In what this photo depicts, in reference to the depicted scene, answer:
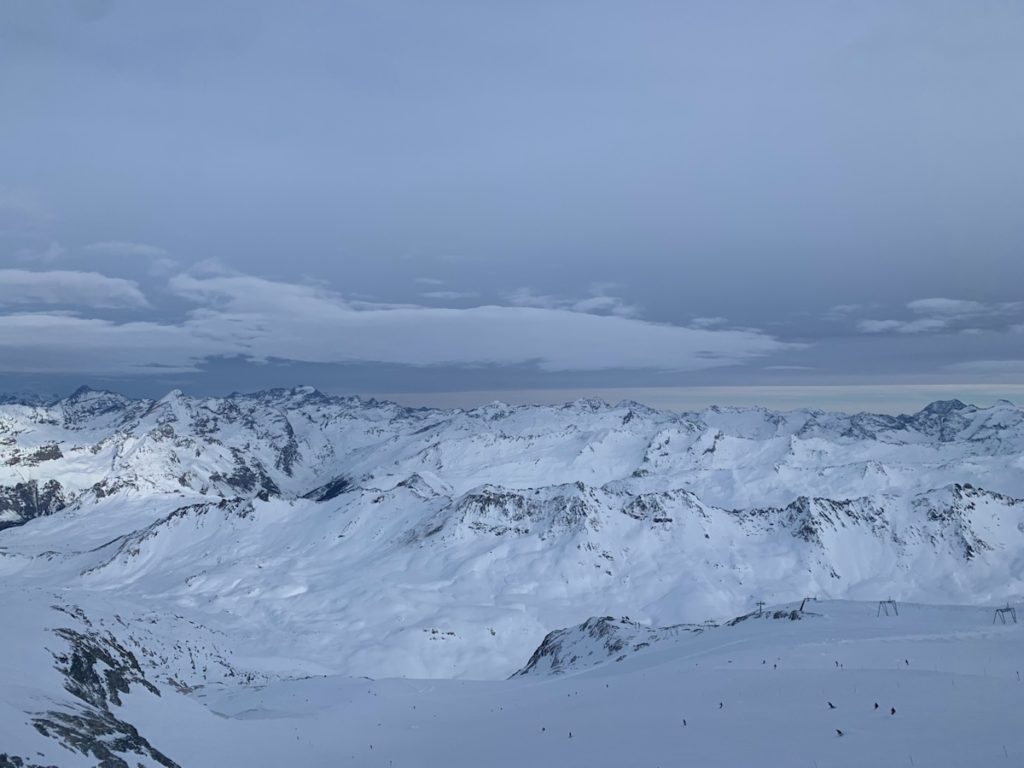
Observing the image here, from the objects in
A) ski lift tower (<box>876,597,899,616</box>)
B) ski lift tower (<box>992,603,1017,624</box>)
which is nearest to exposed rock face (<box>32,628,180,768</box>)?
ski lift tower (<box>992,603,1017,624</box>)

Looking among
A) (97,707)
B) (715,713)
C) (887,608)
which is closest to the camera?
(715,713)

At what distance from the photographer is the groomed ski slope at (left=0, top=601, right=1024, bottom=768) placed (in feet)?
53.2

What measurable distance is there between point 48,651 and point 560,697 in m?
21.1

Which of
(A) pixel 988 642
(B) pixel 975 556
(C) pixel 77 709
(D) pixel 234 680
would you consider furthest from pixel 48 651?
(B) pixel 975 556

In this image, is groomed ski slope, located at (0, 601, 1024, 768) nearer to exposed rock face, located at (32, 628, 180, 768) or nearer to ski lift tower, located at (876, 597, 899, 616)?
ski lift tower, located at (876, 597, 899, 616)

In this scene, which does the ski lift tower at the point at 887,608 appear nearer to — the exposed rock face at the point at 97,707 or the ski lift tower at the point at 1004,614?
the ski lift tower at the point at 1004,614

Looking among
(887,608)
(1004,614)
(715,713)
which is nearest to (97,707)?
(715,713)

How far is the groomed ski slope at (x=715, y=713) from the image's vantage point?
16.2 meters

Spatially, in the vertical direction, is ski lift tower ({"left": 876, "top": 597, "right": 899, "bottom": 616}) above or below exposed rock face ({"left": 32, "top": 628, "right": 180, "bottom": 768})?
below

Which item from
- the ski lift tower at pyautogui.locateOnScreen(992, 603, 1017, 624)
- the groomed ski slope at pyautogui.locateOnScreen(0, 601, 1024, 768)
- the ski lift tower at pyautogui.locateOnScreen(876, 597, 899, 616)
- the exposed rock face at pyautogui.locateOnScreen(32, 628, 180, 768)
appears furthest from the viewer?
the ski lift tower at pyautogui.locateOnScreen(876, 597, 899, 616)

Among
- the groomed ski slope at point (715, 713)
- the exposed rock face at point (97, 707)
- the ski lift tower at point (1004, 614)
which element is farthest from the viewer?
the ski lift tower at point (1004, 614)

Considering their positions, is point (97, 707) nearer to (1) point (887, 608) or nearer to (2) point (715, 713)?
(2) point (715, 713)

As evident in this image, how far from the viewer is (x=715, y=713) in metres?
20.7

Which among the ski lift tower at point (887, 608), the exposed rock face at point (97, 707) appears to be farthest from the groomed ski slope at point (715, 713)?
the exposed rock face at point (97, 707)
